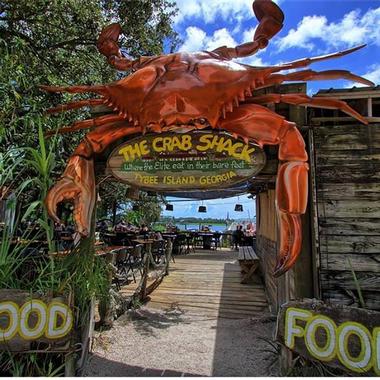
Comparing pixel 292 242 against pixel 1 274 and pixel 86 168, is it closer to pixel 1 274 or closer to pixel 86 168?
pixel 86 168

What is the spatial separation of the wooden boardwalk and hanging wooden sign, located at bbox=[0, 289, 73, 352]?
341 centimetres

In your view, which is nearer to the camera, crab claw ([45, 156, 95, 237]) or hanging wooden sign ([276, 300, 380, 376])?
hanging wooden sign ([276, 300, 380, 376])

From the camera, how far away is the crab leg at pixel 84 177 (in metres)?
3.42

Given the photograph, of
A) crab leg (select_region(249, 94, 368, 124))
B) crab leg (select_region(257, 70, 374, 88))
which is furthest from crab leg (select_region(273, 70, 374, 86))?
crab leg (select_region(249, 94, 368, 124))

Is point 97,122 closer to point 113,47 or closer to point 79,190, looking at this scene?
point 79,190

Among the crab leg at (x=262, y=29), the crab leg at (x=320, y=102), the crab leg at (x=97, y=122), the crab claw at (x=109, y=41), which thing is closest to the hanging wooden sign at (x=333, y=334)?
the crab leg at (x=320, y=102)

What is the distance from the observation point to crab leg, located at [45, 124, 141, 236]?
3421 mm

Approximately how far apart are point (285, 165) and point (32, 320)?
264cm

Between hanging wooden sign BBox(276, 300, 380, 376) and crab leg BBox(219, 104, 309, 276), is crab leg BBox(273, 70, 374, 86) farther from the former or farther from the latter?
hanging wooden sign BBox(276, 300, 380, 376)

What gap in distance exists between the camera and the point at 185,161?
11.8 feet

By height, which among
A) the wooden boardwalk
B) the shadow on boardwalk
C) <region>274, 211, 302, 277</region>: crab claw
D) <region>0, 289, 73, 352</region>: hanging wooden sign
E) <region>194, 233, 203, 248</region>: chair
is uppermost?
<region>274, 211, 302, 277</region>: crab claw

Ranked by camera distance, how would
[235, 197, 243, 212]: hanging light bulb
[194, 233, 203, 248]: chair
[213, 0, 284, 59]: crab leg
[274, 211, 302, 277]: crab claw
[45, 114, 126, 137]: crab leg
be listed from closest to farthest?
→ [274, 211, 302, 277]: crab claw → [213, 0, 284, 59]: crab leg → [45, 114, 126, 137]: crab leg → [194, 233, 203, 248]: chair → [235, 197, 243, 212]: hanging light bulb

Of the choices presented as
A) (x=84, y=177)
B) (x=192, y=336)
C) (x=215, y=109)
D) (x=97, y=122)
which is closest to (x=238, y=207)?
(x=192, y=336)

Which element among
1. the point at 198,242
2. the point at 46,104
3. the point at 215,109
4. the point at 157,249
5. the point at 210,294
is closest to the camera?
the point at 215,109
